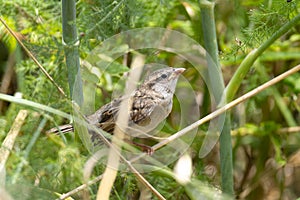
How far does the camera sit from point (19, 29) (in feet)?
9.46

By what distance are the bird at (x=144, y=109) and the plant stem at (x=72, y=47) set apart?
0.21 m

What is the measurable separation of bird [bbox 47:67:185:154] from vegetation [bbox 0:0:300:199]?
63 millimetres

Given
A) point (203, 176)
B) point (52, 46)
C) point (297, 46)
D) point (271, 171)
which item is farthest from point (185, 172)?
point (297, 46)

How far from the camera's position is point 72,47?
6.53 feet

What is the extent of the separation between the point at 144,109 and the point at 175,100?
723mm

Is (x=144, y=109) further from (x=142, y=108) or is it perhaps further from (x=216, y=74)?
(x=216, y=74)

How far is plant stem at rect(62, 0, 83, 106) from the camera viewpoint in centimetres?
194

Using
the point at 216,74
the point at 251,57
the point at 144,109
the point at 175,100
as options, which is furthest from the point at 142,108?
the point at 175,100

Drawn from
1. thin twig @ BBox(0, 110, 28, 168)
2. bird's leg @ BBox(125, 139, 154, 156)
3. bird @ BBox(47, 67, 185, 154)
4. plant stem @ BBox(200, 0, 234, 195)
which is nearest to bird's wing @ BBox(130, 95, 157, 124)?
bird @ BBox(47, 67, 185, 154)

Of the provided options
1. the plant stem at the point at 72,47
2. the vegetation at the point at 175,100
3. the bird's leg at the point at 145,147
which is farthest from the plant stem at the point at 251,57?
the plant stem at the point at 72,47

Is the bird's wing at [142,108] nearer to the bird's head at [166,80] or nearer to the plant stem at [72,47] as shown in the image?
the bird's head at [166,80]

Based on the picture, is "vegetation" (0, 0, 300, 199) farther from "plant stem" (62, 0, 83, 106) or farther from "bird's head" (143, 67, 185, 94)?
"bird's head" (143, 67, 185, 94)

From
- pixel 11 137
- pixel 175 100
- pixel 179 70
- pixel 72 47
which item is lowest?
pixel 175 100

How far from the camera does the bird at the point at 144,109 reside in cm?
220
